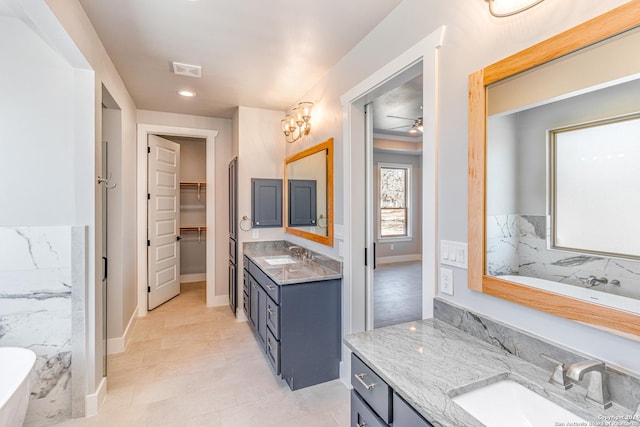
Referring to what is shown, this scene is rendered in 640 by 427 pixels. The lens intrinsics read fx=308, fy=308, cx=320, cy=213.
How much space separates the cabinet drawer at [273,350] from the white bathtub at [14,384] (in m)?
1.41

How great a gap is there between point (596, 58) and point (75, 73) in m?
2.73

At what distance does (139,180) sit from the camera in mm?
3891

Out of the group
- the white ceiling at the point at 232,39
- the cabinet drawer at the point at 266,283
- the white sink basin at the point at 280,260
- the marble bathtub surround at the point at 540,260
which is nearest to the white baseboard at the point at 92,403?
the cabinet drawer at the point at 266,283

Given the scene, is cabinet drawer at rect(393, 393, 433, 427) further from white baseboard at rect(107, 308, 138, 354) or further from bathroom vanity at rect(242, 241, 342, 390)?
white baseboard at rect(107, 308, 138, 354)

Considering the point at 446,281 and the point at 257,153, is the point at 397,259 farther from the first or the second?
the point at 446,281

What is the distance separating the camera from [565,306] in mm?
994

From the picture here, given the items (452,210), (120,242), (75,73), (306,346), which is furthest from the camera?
(120,242)

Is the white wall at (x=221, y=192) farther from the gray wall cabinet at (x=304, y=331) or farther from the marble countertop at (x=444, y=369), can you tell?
the marble countertop at (x=444, y=369)

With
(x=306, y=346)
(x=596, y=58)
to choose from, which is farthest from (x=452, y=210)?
(x=306, y=346)

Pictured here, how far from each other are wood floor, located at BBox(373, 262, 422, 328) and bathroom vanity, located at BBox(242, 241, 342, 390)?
→ 1186 millimetres

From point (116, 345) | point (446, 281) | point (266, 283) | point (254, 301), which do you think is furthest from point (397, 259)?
point (446, 281)

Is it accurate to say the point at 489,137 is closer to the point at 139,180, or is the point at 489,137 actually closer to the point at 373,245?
the point at 373,245

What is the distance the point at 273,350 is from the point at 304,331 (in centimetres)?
34

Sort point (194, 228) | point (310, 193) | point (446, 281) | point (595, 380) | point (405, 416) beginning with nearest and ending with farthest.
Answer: point (595, 380)
point (405, 416)
point (446, 281)
point (310, 193)
point (194, 228)
